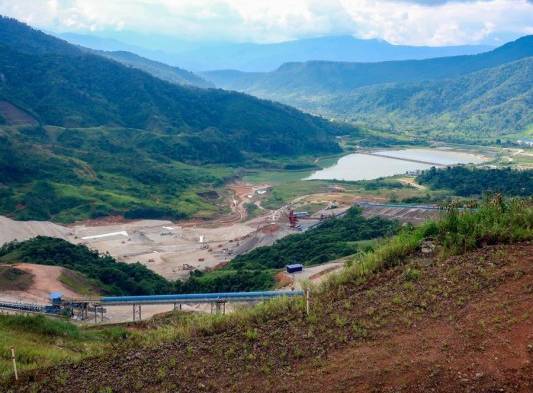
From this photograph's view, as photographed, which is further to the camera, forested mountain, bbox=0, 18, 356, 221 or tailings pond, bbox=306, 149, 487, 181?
tailings pond, bbox=306, 149, 487, 181

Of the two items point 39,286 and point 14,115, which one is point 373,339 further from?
point 14,115

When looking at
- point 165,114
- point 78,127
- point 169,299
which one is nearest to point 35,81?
point 78,127

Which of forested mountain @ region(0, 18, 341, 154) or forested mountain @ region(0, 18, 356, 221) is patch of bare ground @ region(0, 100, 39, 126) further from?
forested mountain @ region(0, 18, 341, 154)

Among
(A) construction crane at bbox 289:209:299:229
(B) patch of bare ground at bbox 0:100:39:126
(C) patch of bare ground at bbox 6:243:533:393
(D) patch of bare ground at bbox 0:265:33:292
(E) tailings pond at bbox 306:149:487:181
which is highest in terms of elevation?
(B) patch of bare ground at bbox 0:100:39:126

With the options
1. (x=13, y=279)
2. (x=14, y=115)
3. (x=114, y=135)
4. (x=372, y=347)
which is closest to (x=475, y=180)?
(x=114, y=135)

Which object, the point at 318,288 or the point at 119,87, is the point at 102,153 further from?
the point at 318,288

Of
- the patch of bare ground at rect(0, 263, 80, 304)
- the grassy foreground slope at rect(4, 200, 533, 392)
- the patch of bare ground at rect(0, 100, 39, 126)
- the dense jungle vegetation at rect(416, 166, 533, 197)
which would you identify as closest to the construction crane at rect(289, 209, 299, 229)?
the patch of bare ground at rect(0, 263, 80, 304)
